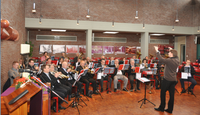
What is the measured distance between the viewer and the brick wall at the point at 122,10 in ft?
37.1

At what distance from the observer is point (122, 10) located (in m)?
12.5

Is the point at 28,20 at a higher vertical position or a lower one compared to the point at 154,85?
higher

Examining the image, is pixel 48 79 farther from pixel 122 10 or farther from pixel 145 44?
pixel 145 44

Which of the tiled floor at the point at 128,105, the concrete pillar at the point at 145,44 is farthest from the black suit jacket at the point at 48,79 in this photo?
the concrete pillar at the point at 145,44

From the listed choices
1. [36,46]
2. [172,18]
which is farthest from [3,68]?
[172,18]

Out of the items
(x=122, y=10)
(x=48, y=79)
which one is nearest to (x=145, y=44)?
(x=122, y=10)

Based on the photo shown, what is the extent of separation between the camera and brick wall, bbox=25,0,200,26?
11320mm

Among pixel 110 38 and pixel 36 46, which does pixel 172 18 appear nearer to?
pixel 110 38

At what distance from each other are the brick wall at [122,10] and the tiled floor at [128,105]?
7.51 metres

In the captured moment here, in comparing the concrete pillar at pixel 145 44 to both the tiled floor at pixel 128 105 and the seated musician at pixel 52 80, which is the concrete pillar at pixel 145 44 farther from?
the seated musician at pixel 52 80

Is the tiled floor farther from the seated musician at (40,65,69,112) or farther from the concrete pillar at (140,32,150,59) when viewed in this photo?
the concrete pillar at (140,32,150,59)

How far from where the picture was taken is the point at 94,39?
48.2 feet

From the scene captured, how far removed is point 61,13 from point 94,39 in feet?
14.2

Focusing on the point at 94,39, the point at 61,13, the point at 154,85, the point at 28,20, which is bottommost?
the point at 154,85
